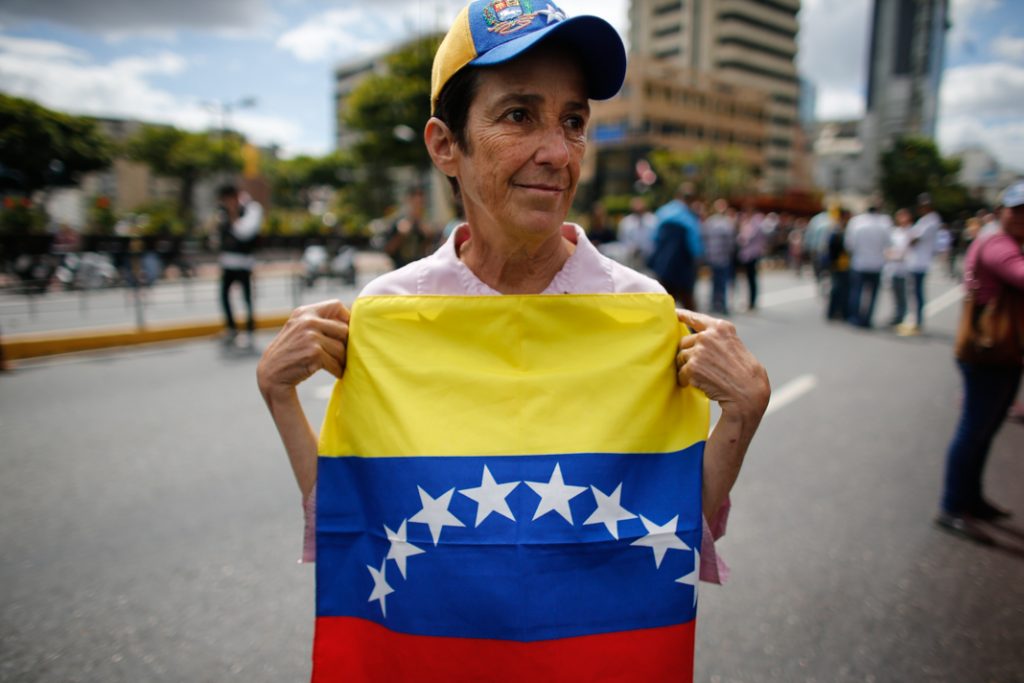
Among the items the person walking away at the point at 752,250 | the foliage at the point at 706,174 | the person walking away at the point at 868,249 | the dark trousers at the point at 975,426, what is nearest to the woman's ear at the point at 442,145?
the dark trousers at the point at 975,426

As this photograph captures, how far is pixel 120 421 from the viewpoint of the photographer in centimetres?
557

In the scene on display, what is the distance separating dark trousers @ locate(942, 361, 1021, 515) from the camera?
346 cm

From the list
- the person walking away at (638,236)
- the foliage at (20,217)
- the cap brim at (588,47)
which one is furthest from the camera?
the foliage at (20,217)

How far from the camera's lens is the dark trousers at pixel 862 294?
412 inches

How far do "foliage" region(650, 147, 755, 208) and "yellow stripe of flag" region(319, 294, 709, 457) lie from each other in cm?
5547

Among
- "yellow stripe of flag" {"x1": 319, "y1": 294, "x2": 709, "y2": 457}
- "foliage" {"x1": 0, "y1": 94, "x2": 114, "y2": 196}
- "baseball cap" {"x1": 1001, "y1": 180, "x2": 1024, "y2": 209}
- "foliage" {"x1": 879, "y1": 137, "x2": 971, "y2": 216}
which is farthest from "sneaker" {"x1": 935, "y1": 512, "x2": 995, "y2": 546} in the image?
"foliage" {"x1": 879, "y1": 137, "x2": 971, "y2": 216}

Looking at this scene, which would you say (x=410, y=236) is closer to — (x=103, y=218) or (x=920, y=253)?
(x=920, y=253)

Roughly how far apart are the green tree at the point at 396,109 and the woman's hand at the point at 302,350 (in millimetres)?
40807

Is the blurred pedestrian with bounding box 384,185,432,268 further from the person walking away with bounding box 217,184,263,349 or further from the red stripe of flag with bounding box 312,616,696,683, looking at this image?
the red stripe of flag with bounding box 312,616,696,683

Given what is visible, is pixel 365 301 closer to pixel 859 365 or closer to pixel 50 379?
pixel 50 379

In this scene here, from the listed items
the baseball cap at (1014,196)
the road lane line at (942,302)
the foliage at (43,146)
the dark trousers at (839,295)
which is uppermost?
the foliage at (43,146)

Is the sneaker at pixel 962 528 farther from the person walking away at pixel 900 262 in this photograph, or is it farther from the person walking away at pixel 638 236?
the person walking away at pixel 638 236

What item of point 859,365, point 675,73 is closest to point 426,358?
point 859,365

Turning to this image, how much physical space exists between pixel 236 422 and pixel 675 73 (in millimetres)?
83890
